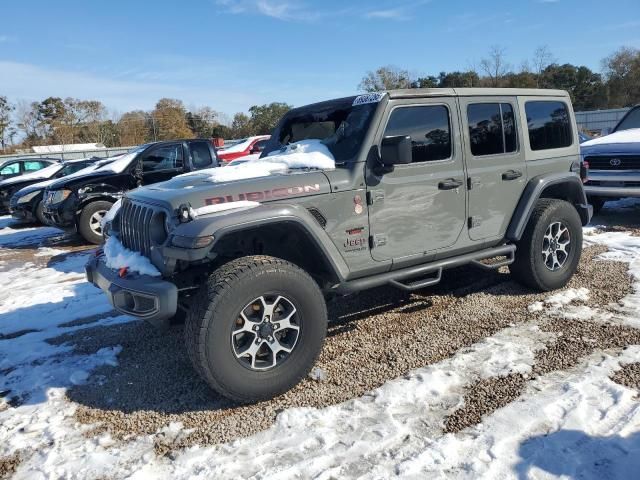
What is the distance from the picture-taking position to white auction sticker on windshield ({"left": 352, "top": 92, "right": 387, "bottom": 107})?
3970 millimetres

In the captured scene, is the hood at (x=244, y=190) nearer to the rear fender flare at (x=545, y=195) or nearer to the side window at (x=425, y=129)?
the side window at (x=425, y=129)

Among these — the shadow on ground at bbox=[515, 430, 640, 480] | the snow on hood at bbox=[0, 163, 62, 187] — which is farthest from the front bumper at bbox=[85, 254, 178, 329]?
the snow on hood at bbox=[0, 163, 62, 187]

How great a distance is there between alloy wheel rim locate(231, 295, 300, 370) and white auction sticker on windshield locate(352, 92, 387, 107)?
5.72 feet

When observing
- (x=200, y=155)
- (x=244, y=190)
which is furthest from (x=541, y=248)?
(x=200, y=155)

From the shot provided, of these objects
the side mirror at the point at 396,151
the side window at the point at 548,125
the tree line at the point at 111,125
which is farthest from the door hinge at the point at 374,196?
the tree line at the point at 111,125

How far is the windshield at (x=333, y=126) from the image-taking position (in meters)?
3.93

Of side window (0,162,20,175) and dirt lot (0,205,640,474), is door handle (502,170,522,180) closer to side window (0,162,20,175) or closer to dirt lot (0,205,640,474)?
dirt lot (0,205,640,474)

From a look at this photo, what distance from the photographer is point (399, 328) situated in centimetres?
441

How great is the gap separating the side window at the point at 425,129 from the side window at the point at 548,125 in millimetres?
1134

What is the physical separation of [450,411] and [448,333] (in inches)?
47.5

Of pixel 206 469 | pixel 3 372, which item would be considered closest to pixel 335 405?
pixel 206 469

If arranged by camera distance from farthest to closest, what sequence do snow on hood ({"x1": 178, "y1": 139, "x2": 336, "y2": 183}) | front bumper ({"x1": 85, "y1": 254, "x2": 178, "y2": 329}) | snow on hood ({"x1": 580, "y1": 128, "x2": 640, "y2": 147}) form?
snow on hood ({"x1": 580, "y1": 128, "x2": 640, "y2": 147})
snow on hood ({"x1": 178, "y1": 139, "x2": 336, "y2": 183})
front bumper ({"x1": 85, "y1": 254, "x2": 178, "y2": 329})

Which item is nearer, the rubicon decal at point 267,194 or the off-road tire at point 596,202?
the rubicon decal at point 267,194

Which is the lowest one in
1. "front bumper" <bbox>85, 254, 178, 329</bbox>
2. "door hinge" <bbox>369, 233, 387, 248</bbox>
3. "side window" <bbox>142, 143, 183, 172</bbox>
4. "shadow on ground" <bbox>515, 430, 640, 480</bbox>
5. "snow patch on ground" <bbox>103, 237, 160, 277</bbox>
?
"shadow on ground" <bbox>515, 430, 640, 480</bbox>
